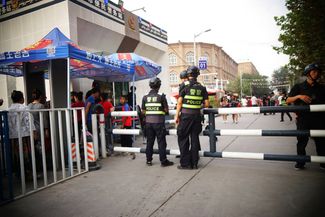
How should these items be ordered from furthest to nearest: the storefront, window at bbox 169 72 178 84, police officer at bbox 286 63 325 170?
window at bbox 169 72 178 84, the storefront, police officer at bbox 286 63 325 170

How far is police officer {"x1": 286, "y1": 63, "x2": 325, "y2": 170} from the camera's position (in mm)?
4262

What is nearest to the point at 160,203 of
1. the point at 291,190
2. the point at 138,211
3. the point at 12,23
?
the point at 138,211

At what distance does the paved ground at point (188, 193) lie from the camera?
303cm

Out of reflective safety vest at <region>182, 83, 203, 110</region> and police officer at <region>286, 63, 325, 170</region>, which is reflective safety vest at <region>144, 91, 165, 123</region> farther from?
police officer at <region>286, 63, 325, 170</region>

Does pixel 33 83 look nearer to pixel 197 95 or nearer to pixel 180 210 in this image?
pixel 197 95

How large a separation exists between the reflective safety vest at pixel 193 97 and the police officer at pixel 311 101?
1.69m

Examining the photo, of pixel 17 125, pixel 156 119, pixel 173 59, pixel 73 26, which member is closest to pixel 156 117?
pixel 156 119

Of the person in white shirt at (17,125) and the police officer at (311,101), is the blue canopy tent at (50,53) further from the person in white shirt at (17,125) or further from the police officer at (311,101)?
the police officer at (311,101)

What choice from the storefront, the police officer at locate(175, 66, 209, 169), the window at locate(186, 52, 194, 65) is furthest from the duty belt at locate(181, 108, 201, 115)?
the window at locate(186, 52, 194, 65)

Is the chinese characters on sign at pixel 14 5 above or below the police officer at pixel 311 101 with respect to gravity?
above

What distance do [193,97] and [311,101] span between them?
6.99 feet

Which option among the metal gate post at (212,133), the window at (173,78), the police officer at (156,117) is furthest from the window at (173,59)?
the metal gate post at (212,133)

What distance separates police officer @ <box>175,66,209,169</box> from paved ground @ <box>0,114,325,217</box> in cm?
31

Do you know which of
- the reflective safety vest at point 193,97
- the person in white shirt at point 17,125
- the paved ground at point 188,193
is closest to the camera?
the paved ground at point 188,193
